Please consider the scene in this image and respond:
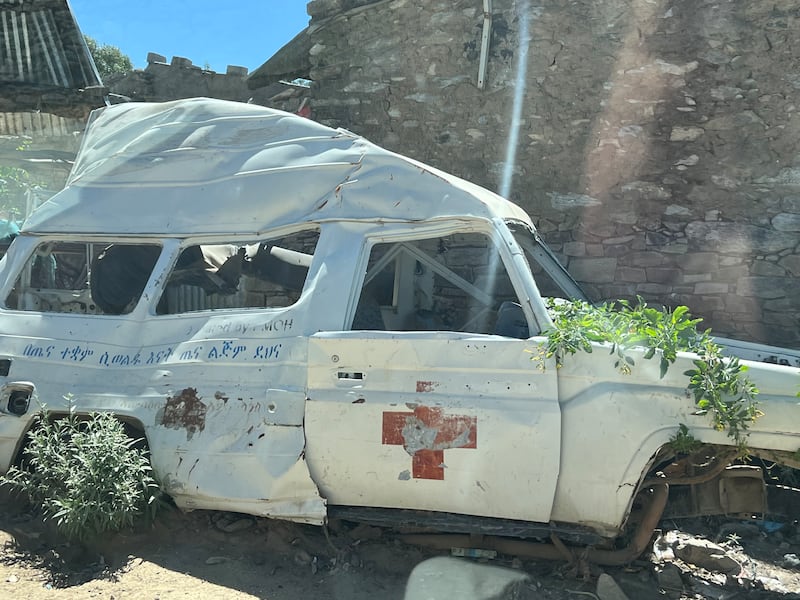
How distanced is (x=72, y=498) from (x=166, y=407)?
611 millimetres

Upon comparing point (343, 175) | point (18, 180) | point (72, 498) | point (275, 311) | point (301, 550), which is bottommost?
point (301, 550)

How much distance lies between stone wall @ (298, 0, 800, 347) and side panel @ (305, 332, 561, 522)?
12.8ft

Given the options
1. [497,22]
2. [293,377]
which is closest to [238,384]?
[293,377]

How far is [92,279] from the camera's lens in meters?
4.36

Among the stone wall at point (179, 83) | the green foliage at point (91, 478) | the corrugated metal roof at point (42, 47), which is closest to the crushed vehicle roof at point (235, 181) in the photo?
the green foliage at point (91, 478)

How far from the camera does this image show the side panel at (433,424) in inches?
118

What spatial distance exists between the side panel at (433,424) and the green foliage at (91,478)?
3.00 ft

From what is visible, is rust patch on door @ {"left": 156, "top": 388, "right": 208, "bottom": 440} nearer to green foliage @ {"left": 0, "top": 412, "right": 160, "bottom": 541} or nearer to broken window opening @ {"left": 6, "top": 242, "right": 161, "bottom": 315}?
green foliage @ {"left": 0, "top": 412, "right": 160, "bottom": 541}

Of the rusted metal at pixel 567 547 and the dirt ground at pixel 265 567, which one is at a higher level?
the rusted metal at pixel 567 547

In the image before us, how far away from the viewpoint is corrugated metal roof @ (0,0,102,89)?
29.7 ft

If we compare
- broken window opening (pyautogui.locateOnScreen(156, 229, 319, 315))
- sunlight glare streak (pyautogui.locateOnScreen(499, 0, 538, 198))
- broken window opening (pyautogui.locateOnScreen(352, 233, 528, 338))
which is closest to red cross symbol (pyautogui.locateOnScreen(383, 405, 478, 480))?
broken window opening (pyautogui.locateOnScreen(352, 233, 528, 338))

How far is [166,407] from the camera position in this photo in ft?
11.5

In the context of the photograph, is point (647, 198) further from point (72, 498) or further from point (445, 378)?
point (72, 498)

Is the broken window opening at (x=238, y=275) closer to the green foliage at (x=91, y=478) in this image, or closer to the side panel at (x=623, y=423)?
the green foliage at (x=91, y=478)
